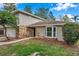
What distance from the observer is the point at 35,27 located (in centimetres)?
18550

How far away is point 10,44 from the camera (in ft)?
609

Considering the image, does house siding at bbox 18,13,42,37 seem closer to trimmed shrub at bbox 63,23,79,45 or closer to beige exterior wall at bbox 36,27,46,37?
beige exterior wall at bbox 36,27,46,37

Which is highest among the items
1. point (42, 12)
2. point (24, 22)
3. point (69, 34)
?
point (42, 12)

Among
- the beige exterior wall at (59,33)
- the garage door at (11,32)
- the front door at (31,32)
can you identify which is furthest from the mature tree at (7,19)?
the beige exterior wall at (59,33)

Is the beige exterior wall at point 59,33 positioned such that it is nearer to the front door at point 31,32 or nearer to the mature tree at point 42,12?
the mature tree at point 42,12

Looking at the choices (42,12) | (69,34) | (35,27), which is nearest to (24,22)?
(35,27)

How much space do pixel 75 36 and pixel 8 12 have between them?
986mm

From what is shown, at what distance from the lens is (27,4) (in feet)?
608

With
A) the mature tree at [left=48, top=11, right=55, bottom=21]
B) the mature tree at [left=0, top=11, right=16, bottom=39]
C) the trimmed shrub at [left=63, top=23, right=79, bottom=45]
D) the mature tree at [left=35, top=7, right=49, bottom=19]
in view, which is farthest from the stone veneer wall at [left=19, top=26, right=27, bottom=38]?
the trimmed shrub at [left=63, top=23, right=79, bottom=45]

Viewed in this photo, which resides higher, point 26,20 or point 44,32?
point 26,20

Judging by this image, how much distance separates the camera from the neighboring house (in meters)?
186

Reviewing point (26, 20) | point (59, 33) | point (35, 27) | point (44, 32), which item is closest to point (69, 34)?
point (59, 33)

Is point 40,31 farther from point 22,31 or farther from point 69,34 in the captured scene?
point 69,34

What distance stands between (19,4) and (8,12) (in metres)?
0.19
